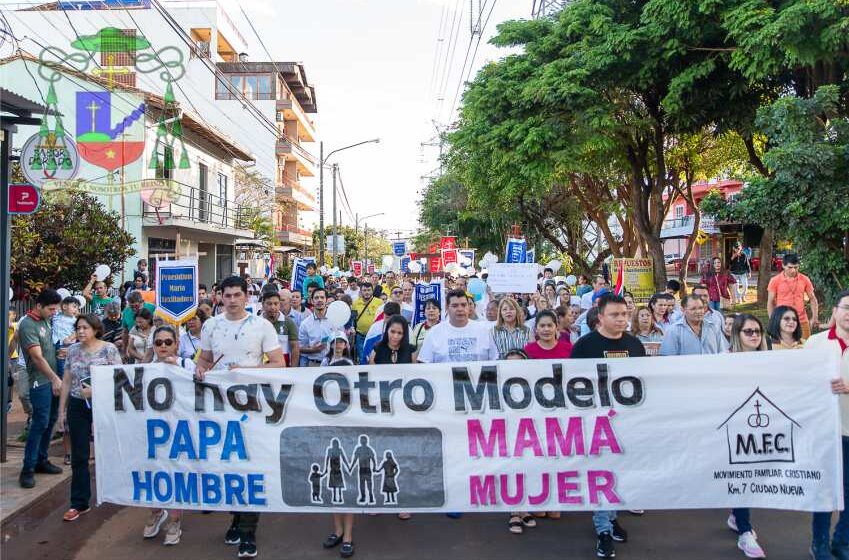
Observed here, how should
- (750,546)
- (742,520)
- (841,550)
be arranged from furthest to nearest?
(742,520) → (750,546) → (841,550)

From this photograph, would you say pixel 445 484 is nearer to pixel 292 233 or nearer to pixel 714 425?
pixel 714 425

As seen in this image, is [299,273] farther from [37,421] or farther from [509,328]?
[37,421]

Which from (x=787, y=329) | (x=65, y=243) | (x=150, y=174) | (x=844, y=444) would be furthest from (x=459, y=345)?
(x=150, y=174)

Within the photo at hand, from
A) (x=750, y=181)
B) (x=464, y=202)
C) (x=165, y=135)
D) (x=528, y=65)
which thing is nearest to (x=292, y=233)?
(x=464, y=202)

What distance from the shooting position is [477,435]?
16.3ft

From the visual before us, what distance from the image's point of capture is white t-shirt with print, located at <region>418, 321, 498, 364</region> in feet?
20.2

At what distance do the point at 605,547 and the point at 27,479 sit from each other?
485cm

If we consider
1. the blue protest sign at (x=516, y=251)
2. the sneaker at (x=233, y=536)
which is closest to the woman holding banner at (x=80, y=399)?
the sneaker at (x=233, y=536)

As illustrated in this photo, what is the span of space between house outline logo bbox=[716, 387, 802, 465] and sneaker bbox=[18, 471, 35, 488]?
5.59 m

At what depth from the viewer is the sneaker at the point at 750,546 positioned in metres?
4.70

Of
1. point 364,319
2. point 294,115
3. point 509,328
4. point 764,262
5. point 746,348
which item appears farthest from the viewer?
point 294,115

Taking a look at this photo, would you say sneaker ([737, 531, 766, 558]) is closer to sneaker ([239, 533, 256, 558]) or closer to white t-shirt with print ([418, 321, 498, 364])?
white t-shirt with print ([418, 321, 498, 364])

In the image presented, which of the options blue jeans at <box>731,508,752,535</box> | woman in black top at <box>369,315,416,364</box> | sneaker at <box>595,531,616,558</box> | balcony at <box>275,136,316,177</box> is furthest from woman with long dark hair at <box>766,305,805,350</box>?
balcony at <box>275,136,316,177</box>

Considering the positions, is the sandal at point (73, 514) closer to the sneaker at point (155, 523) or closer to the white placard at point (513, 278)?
the sneaker at point (155, 523)
